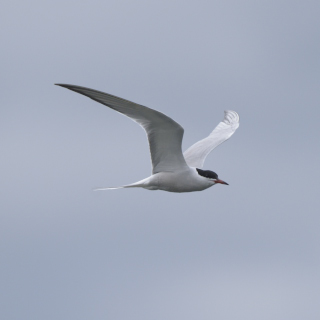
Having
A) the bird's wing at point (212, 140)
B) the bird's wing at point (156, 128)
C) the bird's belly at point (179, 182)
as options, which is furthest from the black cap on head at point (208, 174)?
the bird's wing at point (212, 140)

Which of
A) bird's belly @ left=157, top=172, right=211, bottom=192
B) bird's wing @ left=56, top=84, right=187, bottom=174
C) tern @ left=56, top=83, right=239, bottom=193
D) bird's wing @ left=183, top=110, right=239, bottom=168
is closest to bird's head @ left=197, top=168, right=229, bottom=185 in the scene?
tern @ left=56, top=83, right=239, bottom=193

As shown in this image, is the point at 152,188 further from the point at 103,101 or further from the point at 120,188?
the point at 103,101

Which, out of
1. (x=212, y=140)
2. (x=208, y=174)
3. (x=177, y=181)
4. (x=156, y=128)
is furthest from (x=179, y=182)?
(x=212, y=140)

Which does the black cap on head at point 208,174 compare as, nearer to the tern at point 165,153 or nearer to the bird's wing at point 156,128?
the tern at point 165,153

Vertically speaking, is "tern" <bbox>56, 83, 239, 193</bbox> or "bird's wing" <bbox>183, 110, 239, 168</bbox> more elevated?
"bird's wing" <bbox>183, 110, 239, 168</bbox>

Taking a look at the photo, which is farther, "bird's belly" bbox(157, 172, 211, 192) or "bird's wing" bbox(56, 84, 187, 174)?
"bird's belly" bbox(157, 172, 211, 192)

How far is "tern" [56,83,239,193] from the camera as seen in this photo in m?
11.7

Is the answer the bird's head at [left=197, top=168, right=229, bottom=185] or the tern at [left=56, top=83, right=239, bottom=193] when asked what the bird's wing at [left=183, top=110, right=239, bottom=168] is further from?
the bird's head at [left=197, top=168, right=229, bottom=185]

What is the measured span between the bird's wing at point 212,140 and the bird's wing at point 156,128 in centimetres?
164

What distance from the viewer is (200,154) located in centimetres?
1556

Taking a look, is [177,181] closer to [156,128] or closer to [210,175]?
[210,175]

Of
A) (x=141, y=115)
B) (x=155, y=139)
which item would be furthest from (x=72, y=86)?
(x=155, y=139)

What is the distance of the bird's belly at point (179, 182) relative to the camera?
13570mm

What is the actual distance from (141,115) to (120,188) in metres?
1.49
